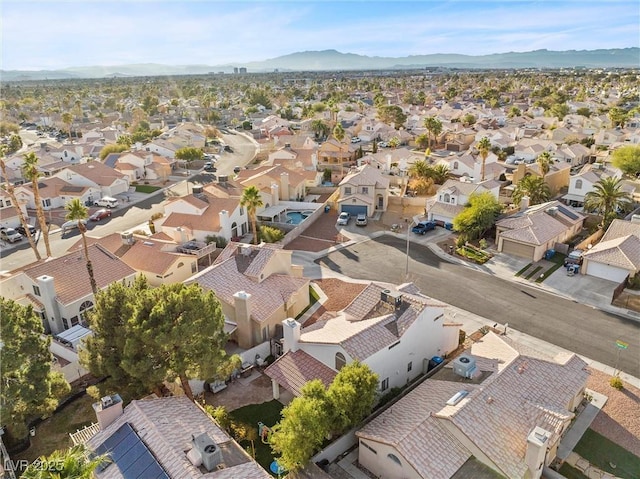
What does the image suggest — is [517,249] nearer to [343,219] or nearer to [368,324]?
[343,219]

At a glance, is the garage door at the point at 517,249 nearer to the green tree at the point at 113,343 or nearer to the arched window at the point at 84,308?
the green tree at the point at 113,343

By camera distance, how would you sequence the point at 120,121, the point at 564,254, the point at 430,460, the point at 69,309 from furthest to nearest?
the point at 120,121, the point at 564,254, the point at 69,309, the point at 430,460

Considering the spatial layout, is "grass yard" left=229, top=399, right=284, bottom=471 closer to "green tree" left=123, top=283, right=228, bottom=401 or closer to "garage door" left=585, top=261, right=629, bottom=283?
"green tree" left=123, top=283, right=228, bottom=401

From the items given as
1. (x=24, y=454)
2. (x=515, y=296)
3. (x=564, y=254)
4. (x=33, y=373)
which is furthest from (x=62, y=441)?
(x=564, y=254)

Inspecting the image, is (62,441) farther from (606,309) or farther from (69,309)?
(606,309)

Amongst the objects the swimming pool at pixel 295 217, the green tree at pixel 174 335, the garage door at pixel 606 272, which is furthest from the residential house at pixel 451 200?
the green tree at pixel 174 335
